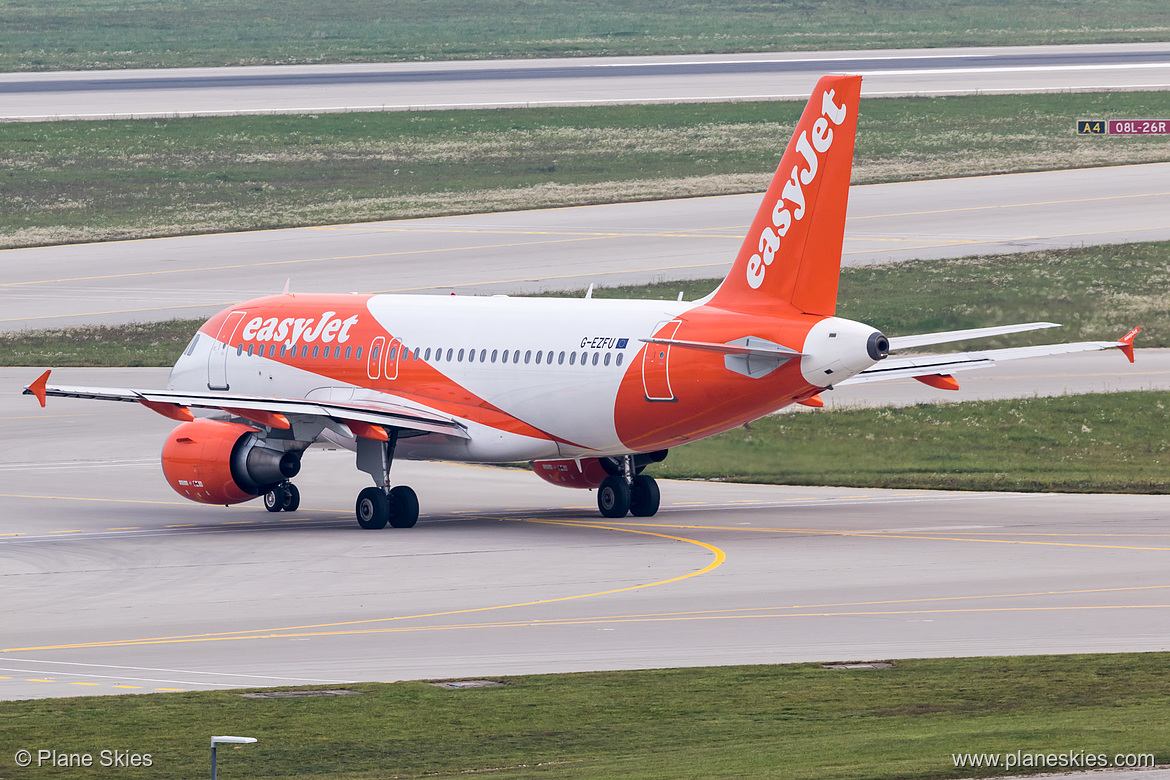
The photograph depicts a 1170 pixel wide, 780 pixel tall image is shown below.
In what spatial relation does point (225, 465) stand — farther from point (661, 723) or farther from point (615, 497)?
point (661, 723)

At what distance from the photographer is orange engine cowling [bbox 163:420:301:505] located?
4097cm

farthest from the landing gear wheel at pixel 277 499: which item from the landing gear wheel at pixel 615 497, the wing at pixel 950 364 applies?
the wing at pixel 950 364

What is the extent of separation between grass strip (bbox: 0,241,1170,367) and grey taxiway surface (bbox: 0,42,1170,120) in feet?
117

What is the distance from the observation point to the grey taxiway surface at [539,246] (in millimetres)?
69250

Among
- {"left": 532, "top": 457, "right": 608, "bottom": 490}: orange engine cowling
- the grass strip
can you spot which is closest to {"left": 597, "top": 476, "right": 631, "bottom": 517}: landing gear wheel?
{"left": 532, "top": 457, "right": 608, "bottom": 490}: orange engine cowling

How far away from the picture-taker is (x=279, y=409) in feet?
128

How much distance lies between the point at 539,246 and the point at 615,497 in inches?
1401

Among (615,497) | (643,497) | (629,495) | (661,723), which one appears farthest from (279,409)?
(661,723)

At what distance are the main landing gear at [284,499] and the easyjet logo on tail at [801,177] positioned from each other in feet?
44.8

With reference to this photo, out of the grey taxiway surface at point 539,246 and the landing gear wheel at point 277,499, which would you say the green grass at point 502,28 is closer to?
the grey taxiway surface at point 539,246

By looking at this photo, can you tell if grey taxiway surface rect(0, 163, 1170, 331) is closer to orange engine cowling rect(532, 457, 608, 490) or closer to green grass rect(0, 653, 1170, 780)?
orange engine cowling rect(532, 457, 608, 490)

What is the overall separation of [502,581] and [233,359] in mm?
14888

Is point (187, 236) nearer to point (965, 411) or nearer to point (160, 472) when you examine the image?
point (160, 472)

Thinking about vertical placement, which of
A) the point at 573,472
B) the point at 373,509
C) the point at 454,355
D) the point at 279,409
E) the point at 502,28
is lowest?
the point at 373,509
